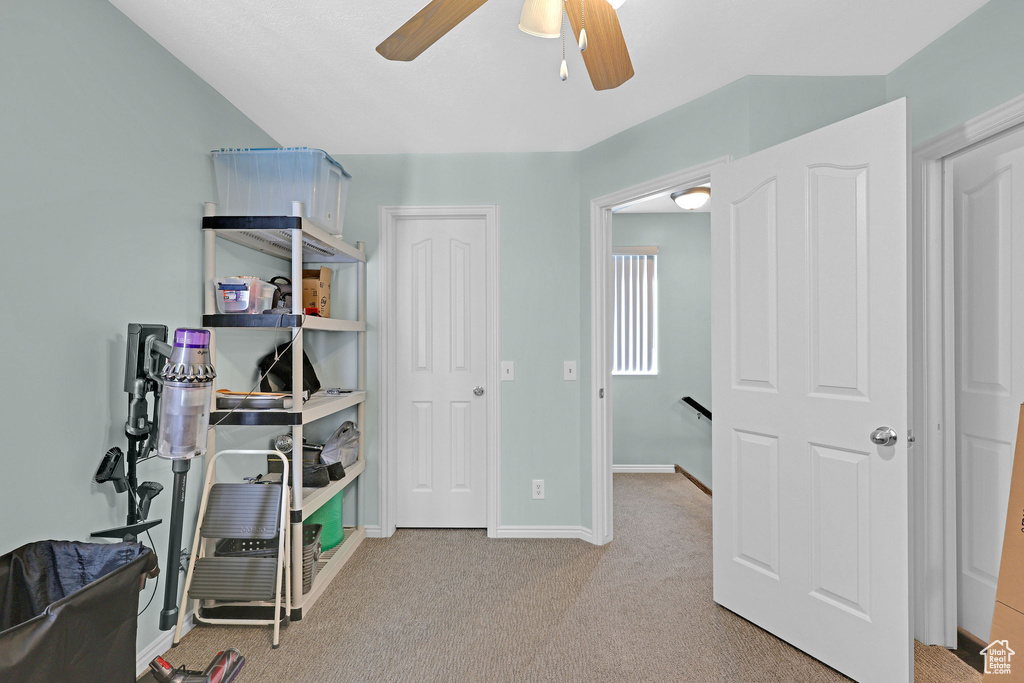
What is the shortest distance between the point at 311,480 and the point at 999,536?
287cm

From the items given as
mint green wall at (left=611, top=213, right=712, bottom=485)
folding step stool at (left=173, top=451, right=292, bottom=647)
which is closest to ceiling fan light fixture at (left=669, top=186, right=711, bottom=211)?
mint green wall at (left=611, top=213, right=712, bottom=485)

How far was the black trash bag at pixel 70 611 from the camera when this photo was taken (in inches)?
34.7

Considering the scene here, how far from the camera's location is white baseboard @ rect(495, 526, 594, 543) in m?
3.13

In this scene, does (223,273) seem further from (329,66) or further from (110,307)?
(329,66)

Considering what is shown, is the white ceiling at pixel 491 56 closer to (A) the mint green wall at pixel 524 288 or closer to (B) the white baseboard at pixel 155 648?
(A) the mint green wall at pixel 524 288

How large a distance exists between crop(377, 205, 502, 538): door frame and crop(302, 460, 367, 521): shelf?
0.30 metres

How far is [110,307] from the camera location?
5.64 feet

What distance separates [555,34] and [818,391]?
1.55 metres

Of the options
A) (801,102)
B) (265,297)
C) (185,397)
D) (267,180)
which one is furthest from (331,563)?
(801,102)

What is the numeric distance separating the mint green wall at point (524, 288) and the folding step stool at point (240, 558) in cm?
103

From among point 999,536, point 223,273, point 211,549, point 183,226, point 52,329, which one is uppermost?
point 183,226

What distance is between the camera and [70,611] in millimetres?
940

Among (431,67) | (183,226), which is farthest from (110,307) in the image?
(431,67)

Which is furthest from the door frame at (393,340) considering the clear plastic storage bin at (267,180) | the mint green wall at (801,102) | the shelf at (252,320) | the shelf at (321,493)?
the mint green wall at (801,102)
